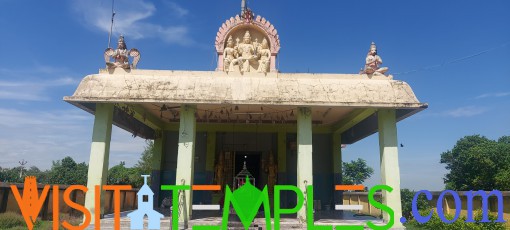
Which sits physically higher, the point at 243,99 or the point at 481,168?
the point at 243,99

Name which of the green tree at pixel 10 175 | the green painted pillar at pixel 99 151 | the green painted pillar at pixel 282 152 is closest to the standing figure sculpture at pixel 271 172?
the green painted pillar at pixel 282 152

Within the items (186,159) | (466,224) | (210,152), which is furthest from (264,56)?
(466,224)

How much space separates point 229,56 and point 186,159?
3906mm

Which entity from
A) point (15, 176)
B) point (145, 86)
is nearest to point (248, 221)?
point (145, 86)

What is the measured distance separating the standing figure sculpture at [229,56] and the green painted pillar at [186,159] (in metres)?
2.08

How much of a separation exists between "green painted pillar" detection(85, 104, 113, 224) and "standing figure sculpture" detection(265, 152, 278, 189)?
6.80 m

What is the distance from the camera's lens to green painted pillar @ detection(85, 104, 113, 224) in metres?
9.92

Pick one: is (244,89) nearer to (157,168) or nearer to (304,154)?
(304,154)

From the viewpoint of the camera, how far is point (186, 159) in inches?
406

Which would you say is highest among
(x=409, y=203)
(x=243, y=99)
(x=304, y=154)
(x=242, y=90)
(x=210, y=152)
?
(x=242, y=90)

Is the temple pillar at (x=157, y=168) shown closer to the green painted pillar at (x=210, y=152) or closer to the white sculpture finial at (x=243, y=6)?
the green painted pillar at (x=210, y=152)

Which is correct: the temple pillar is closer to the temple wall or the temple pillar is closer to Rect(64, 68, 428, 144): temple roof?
Rect(64, 68, 428, 144): temple roof

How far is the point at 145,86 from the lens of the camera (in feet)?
34.3

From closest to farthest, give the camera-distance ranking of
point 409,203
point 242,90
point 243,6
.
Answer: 1. point 242,90
2. point 243,6
3. point 409,203
